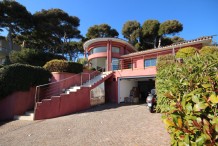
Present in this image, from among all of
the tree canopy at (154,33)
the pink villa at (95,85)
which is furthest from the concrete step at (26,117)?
the tree canopy at (154,33)

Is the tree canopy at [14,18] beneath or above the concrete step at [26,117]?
above

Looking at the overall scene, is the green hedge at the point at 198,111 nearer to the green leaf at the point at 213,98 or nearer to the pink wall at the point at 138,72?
the green leaf at the point at 213,98

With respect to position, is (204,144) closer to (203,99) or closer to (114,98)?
(203,99)

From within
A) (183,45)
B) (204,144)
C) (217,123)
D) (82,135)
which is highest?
(183,45)

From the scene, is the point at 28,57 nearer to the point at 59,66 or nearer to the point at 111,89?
the point at 59,66

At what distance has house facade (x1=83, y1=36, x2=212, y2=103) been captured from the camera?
15.4m

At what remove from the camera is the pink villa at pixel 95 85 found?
1068 centimetres

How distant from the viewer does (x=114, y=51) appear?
72.5ft

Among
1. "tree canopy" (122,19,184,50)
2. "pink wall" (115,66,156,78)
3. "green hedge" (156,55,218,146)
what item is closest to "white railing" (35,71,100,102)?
"pink wall" (115,66,156,78)

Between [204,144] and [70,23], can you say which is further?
[70,23]

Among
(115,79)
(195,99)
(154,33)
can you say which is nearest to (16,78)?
(115,79)

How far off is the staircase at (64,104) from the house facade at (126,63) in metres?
3.65

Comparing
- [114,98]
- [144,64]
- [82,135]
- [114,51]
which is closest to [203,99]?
[82,135]

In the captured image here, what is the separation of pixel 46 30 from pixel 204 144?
1105 inches
